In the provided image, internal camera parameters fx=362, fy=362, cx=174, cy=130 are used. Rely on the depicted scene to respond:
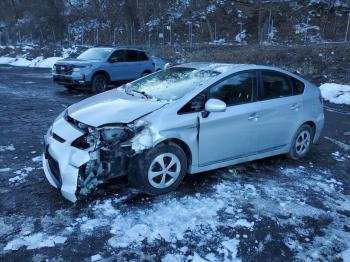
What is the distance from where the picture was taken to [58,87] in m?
14.1

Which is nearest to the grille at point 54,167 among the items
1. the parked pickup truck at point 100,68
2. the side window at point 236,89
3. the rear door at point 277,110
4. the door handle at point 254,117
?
the side window at point 236,89

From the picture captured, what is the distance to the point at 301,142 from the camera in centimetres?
607

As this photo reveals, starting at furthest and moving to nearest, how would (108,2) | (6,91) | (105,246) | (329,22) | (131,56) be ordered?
(108,2)
(329,22)
(131,56)
(6,91)
(105,246)

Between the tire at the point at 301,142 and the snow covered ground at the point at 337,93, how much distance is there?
625cm

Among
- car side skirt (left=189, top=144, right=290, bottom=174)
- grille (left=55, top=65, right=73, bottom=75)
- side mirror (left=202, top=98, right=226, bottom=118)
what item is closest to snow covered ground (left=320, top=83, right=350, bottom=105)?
car side skirt (left=189, top=144, right=290, bottom=174)

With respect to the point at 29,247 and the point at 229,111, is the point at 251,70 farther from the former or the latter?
the point at 29,247

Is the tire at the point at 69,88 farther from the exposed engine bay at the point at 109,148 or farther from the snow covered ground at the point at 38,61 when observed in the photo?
the snow covered ground at the point at 38,61

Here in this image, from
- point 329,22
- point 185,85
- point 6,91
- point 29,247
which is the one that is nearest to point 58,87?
point 6,91

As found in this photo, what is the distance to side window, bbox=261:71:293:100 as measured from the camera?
5410 mm

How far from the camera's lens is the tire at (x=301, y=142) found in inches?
234

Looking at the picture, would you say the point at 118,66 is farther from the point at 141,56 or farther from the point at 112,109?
the point at 112,109

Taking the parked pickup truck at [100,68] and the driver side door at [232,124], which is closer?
the driver side door at [232,124]

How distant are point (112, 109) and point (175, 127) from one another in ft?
2.67

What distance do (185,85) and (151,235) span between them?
2.16m
